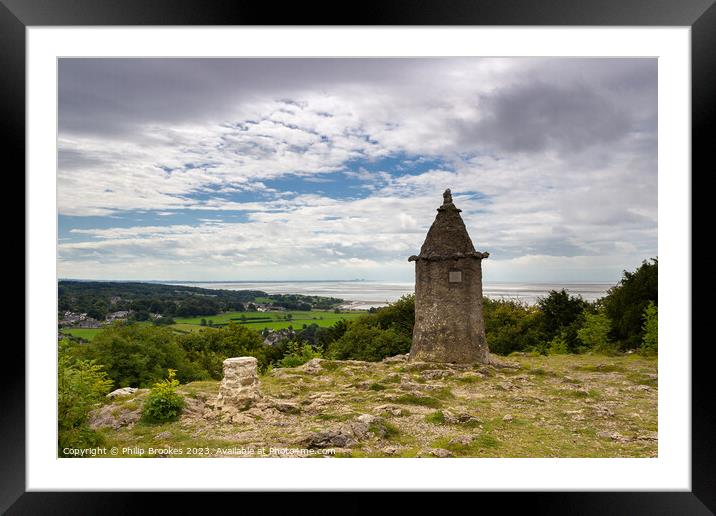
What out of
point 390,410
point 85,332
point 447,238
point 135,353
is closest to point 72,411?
point 390,410

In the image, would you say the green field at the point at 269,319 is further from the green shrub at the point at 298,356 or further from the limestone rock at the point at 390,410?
the limestone rock at the point at 390,410

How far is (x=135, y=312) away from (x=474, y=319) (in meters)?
10.6

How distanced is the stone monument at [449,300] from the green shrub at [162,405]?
722 centimetres

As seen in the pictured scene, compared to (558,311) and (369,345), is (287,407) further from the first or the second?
(558,311)

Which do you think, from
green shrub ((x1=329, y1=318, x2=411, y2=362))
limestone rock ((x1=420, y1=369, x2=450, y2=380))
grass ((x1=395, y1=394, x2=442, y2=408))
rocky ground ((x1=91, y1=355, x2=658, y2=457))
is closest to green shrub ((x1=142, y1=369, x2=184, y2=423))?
rocky ground ((x1=91, y1=355, x2=658, y2=457))

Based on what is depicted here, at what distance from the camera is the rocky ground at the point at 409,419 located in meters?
6.48

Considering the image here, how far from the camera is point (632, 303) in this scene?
1712cm

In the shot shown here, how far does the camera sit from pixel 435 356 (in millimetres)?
12312

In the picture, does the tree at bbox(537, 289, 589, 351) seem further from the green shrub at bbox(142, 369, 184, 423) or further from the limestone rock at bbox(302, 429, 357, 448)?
the green shrub at bbox(142, 369, 184, 423)

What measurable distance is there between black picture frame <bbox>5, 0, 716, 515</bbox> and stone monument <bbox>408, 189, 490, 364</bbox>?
25.0 ft

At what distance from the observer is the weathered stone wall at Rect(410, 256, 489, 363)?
1219cm

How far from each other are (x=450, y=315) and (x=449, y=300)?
46 cm

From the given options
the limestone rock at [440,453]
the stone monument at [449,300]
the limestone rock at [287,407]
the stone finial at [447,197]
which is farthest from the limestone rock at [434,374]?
the stone finial at [447,197]
